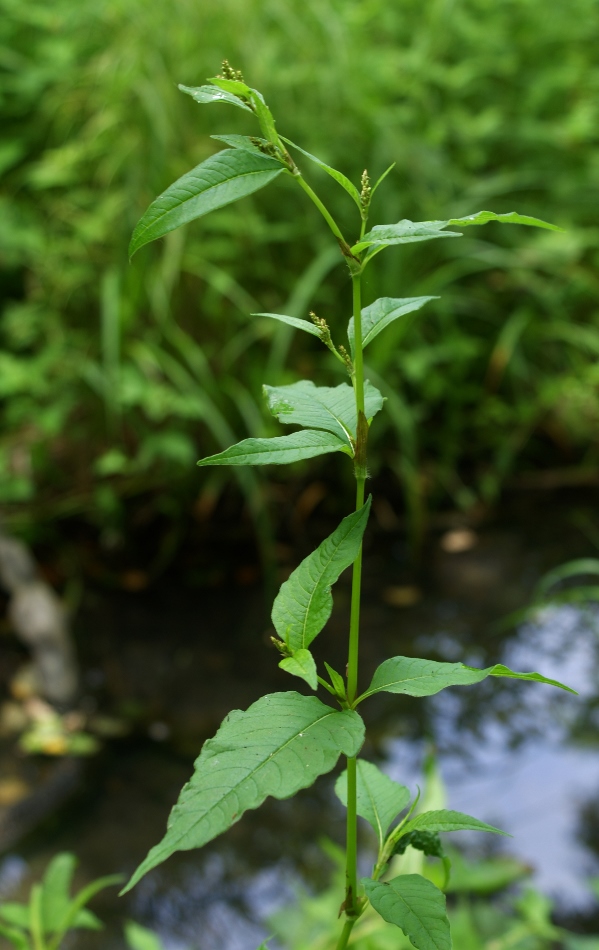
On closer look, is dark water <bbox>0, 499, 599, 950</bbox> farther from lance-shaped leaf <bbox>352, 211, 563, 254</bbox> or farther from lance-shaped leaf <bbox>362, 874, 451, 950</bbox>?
lance-shaped leaf <bbox>352, 211, 563, 254</bbox>

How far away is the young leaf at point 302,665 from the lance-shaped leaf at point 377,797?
0.18 meters

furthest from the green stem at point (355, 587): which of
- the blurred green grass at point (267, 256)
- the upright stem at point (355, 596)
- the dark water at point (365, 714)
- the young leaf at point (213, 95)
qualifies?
the blurred green grass at point (267, 256)

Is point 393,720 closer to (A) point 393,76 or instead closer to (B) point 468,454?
(B) point 468,454

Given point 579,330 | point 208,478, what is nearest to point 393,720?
point 208,478

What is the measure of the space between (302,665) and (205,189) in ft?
0.87

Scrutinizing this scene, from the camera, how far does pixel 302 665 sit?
45 centimetres

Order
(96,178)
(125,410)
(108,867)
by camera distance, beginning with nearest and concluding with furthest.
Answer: (108,867) < (125,410) < (96,178)

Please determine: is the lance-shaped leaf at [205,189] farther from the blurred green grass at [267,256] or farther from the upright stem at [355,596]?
the blurred green grass at [267,256]

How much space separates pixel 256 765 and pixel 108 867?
4.92ft

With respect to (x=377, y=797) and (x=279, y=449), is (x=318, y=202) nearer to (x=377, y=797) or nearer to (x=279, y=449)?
(x=279, y=449)

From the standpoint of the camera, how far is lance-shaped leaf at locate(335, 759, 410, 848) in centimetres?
59

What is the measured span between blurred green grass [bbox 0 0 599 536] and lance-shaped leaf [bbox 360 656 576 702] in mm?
1844

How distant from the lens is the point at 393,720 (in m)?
2.10

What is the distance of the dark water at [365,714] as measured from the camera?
167cm
